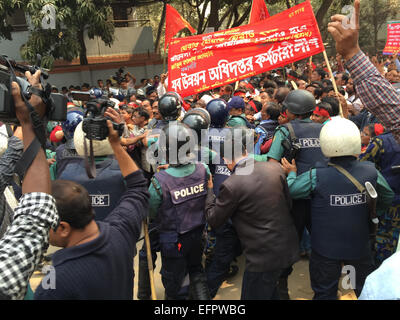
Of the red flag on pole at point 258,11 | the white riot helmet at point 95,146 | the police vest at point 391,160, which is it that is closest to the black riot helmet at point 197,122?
the white riot helmet at point 95,146

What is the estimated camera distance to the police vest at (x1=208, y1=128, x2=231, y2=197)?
4359mm

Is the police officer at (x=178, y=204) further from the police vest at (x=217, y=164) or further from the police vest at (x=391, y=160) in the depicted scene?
the police vest at (x=391, y=160)

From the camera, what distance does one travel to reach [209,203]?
3.43 m

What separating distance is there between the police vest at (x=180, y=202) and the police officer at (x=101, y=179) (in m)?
0.38

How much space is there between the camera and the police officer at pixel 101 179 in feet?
10.6

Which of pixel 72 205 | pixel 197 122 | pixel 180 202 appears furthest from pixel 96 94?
pixel 72 205

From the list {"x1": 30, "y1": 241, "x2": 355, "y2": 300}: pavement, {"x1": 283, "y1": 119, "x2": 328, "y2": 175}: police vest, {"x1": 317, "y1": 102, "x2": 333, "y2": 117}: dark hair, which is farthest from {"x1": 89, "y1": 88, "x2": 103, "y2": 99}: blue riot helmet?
{"x1": 317, "y1": 102, "x2": 333, "y2": 117}: dark hair

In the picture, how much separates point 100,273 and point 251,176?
163 centimetres

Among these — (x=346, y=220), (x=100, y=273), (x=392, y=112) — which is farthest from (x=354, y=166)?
(x=100, y=273)

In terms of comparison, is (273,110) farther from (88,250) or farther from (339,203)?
(88,250)

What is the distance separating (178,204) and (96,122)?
4.98 feet

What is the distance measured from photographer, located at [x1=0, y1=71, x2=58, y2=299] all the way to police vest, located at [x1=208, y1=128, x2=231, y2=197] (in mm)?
2828

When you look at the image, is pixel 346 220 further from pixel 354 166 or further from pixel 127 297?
pixel 127 297

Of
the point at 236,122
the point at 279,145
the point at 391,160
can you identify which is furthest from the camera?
the point at 236,122
